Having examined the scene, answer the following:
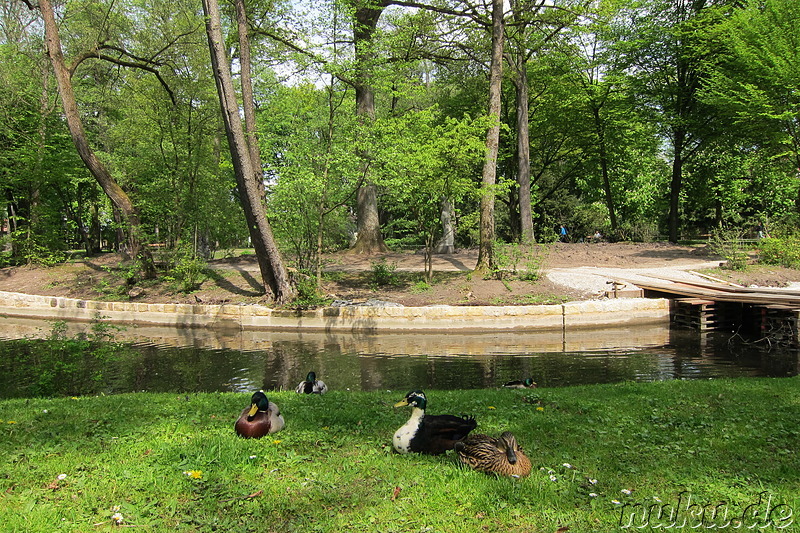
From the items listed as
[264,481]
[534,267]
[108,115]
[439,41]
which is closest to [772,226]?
[534,267]

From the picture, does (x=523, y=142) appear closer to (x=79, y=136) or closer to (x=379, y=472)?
(x=79, y=136)

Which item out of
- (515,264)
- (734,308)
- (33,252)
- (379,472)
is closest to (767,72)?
(734,308)

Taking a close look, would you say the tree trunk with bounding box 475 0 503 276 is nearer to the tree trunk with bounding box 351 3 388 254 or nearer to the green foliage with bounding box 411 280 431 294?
the green foliage with bounding box 411 280 431 294

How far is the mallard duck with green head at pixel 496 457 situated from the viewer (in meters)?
3.88

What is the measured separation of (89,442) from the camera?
4617 millimetres

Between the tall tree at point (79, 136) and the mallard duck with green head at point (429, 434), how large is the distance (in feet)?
56.2

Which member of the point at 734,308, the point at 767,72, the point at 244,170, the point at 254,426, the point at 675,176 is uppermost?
the point at 767,72

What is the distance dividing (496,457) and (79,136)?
19293 mm

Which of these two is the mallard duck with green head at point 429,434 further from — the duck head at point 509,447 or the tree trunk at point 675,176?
the tree trunk at point 675,176

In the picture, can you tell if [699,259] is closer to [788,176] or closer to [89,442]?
[788,176]

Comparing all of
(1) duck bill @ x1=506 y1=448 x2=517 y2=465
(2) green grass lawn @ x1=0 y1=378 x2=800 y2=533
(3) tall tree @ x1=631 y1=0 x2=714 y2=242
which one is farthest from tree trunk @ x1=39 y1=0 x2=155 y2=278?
(3) tall tree @ x1=631 y1=0 x2=714 y2=242

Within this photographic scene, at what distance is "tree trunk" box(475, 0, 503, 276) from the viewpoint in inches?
677

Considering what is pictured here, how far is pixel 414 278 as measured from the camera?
60.1 ft

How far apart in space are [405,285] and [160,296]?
860 cm
